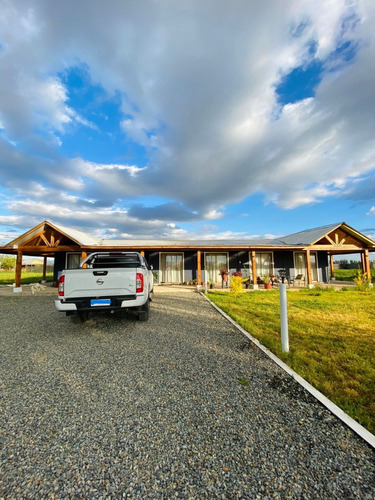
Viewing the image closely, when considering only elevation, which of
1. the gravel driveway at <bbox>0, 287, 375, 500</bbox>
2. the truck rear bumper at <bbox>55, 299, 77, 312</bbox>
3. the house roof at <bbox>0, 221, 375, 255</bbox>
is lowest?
the gravel driveway at <bbox>0, 287, 375, 500</bbox>

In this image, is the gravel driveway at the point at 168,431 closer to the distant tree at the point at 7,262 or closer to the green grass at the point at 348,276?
the green grass at the point at 348,276

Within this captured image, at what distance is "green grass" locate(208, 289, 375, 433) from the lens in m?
2.59

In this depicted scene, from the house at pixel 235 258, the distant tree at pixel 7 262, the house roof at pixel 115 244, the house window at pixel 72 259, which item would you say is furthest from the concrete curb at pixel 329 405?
the distant tree at pixel 7 262

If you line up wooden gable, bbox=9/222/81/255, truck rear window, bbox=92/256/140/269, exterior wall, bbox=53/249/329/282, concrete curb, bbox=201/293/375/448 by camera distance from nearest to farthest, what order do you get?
1. concrete curb, bbox=201/293/375/448
2. truck rear window, bbox=92/256/140/269
3. wooden gable, bbox=9/222/81/255
4. exterior wall, bbox=53/249/329/282

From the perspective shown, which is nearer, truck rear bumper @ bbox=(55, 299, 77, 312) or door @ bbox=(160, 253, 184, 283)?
truck rear bumper @ bbox=(55, 299, 77, 312)

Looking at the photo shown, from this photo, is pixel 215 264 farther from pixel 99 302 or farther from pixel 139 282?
pixel 99 302

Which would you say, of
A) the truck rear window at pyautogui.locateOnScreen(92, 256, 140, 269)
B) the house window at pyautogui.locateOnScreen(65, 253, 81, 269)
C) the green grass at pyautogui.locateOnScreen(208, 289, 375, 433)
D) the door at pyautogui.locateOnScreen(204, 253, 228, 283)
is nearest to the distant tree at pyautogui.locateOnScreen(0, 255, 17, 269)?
the house window at pyautogui.locateOnScreen(65, 253, 81, 269)

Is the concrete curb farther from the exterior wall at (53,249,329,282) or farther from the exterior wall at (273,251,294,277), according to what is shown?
the exterior wall at (273,251,294,277)

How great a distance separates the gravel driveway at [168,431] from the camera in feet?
5.02

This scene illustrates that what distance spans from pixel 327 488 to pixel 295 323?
15.1 feet

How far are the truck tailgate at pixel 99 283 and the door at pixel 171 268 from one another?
11.3m

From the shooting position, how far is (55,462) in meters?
1.72

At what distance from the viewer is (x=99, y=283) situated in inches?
195

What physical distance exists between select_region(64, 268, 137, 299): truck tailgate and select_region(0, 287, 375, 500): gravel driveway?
1.29m
